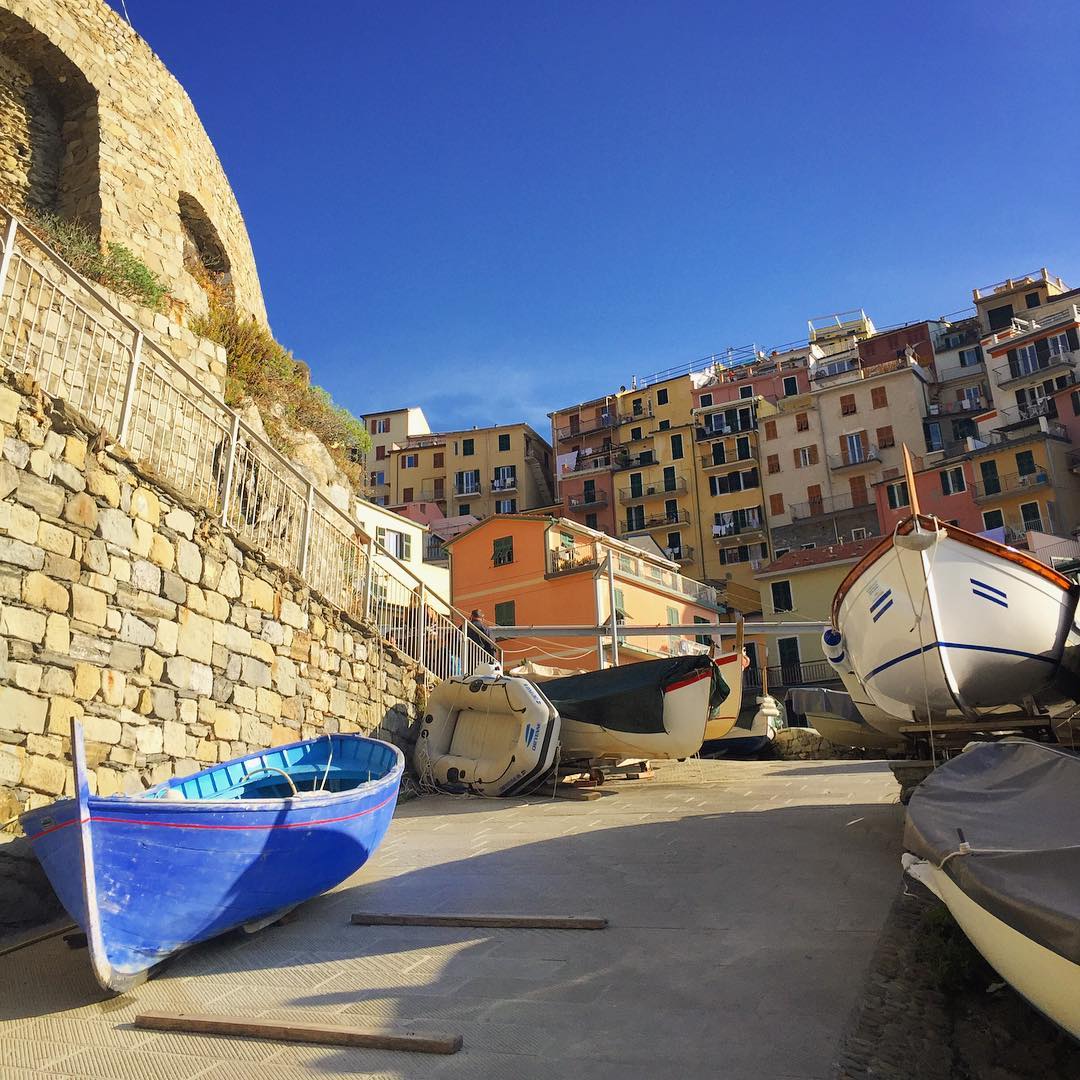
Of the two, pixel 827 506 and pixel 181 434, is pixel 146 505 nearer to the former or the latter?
pixel 181 434

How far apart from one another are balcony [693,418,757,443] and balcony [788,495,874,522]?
617cm

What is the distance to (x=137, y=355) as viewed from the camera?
679 centimetres

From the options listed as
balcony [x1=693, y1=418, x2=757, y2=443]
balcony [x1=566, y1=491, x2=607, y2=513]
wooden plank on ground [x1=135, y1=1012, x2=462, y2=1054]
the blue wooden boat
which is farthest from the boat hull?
balcony [x1=566, y1=491, x2=607, y2=513]

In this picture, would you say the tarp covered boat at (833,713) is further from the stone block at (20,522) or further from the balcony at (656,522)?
the balcony at (656,522)

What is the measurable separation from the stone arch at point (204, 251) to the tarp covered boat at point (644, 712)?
10.7m

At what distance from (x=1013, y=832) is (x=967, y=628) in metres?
4.51

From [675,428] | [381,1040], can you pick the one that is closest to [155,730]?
[381,1040]

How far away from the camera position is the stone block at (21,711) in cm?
496

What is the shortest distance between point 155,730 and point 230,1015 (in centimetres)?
313

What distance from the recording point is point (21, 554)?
523 cm

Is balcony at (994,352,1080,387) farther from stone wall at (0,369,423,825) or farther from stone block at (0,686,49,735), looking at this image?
stone block at (0,686,49,735)

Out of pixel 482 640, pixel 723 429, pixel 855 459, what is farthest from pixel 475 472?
pixel 482 640

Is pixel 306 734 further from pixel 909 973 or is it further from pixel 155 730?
pixel 909 973

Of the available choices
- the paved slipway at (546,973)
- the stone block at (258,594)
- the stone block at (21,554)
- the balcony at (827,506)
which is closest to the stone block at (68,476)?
the stone block at (21,554)
